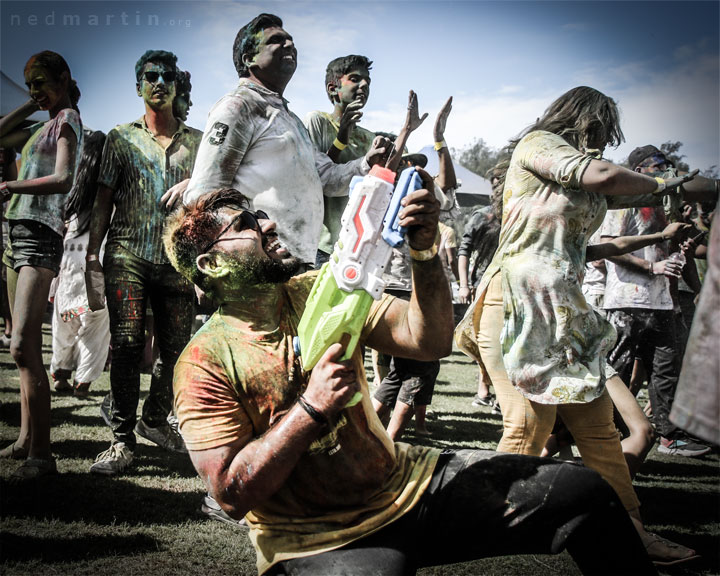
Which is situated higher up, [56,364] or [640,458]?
[640,458]

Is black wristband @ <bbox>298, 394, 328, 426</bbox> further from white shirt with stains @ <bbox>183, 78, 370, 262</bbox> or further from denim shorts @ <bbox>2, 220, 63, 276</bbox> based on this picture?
denim shorts @ <bbox>2, 220, 63, 276</bbox>

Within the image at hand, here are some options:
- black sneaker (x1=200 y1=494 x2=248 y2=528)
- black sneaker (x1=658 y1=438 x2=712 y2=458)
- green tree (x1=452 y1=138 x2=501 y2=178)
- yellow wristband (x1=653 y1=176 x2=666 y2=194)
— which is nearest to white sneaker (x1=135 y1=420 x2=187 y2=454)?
black sneaker (x1=200 y1=494 x2=248 y2=528)

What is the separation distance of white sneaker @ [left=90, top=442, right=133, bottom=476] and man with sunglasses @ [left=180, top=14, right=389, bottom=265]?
6.01 ft

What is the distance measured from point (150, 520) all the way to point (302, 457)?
1.69m

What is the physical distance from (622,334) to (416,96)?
356 cm

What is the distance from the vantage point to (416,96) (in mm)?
2129

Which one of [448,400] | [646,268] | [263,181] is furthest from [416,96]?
[448,400]

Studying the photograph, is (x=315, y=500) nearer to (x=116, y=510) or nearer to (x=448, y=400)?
(x=116, y=510)

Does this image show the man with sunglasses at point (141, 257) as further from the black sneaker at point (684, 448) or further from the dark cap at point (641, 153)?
the black sneaker at point (684, 448)

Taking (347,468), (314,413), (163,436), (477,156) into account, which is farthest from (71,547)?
Answer: (477,156)

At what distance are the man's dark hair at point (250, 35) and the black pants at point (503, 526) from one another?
2.36 m

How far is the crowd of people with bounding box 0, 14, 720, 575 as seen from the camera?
1.71m

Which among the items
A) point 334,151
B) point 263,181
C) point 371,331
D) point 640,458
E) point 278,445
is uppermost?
point 334,151

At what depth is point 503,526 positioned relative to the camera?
175 centimetres
